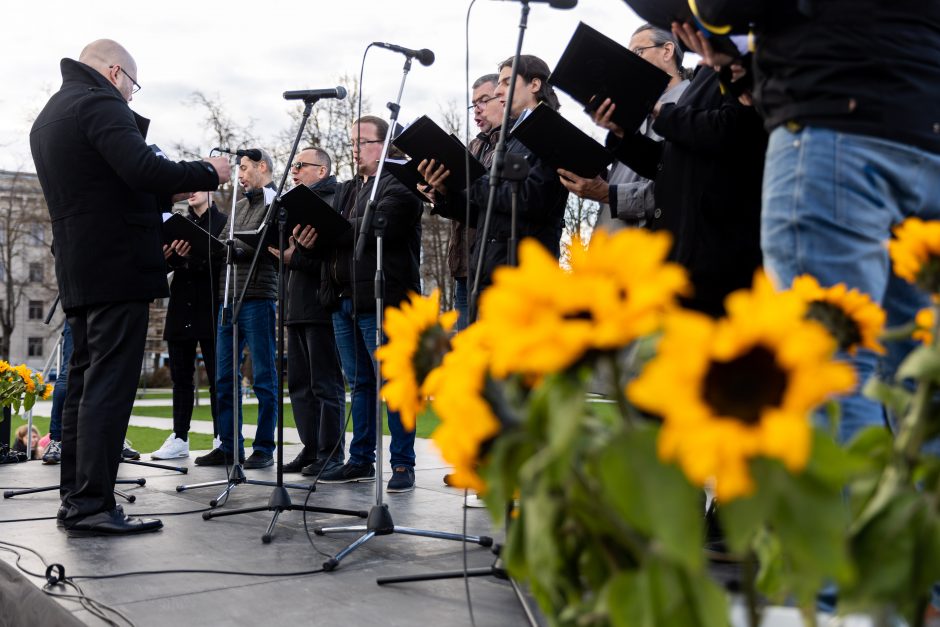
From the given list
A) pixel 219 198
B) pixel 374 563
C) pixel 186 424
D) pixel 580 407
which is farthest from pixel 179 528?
pixel 219 198

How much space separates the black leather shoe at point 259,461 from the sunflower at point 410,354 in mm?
5212

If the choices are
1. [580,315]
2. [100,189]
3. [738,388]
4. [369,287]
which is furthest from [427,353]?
[369,287]

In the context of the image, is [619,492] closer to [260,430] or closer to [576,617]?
[576,617]

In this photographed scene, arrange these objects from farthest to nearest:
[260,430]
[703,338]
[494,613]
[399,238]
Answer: [260,430] → [399,238] → [494,613] → [703,338]

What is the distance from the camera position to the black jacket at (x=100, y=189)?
4.02m

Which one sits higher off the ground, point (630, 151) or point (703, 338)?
point (630, 151)

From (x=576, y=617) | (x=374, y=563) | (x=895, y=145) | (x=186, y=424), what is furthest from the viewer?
(x=186, y=424)

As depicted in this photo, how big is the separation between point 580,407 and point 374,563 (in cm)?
254

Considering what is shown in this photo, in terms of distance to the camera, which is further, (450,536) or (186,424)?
(186,424)

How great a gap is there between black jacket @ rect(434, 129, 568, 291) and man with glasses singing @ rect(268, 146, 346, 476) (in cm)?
161

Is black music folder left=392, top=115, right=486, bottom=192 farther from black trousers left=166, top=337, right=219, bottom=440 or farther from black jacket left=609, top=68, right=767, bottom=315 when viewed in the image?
black trousers left=166, top=337, right=219, bottom=440

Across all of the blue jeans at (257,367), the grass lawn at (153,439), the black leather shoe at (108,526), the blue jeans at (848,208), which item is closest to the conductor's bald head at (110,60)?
the black leather shoe at (108,526)

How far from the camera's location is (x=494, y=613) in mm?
2572

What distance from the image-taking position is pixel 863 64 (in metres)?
1.98
